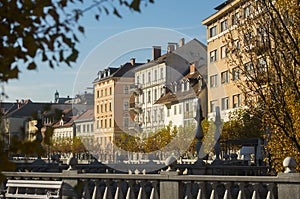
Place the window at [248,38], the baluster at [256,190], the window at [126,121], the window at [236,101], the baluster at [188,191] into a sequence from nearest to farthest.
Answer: the baluster at [256,190] < the baluster at [188,191] < the window at [248,38] < the window at [126,121] < the window at [236,101]

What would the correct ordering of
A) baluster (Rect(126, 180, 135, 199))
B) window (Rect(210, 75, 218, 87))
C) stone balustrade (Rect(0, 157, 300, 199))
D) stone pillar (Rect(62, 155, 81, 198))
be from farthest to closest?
1. window (Rect(210, 75, 218, 87))
2. stone pillar (Rect(62, 155, 81, 198))
3. baluster (Rect(126, 180, 135, 199))
4. stone balustrade (Rect(0, 157, 300, 199))

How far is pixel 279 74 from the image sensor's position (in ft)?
46.8

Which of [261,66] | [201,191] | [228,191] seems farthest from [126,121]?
[228,191]

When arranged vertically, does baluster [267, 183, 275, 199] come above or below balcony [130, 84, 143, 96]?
below

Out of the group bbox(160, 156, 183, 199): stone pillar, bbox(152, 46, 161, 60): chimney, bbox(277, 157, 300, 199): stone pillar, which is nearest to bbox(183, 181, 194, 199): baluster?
bbox(160, 156, 183, 199): stone pillar

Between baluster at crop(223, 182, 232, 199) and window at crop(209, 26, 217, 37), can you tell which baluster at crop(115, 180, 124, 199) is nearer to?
baluster at crop(223, 182, 232, 199)

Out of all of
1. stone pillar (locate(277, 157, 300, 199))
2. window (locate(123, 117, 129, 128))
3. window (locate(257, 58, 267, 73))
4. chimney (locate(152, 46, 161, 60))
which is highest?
chimney (locate(152, 46, 161, 60))

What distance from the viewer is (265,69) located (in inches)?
614

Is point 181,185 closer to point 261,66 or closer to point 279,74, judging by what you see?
point 279,74

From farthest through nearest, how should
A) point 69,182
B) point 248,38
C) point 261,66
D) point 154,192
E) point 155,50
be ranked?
point 155,50 → point 248,38 → point 261,66 → point 69,182 → point 154,192

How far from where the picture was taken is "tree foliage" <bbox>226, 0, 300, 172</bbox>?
14.0 metres

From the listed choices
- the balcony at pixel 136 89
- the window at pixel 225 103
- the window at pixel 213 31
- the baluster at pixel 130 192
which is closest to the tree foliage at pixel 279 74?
the baluster at pixel 130 192

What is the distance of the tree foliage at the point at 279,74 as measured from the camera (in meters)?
14.0

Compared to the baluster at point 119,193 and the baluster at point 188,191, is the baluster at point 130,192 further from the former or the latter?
the baluster at point 188,191
